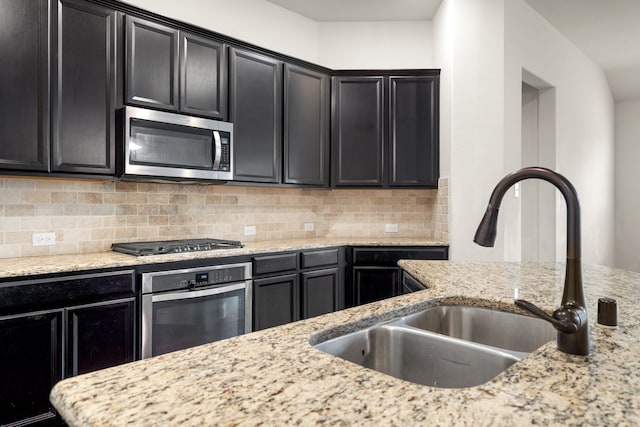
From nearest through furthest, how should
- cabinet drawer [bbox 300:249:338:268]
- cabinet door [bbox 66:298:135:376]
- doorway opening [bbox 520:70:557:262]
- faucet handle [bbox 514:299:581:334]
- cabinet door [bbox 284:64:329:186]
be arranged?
faucet handle [bbox 514:299:581:334] → cabinet door [bbox 66:298:135:376] → cabinet drawer [bbox 300:249:338:268] → cabinet door [bbox 284:64:329:186] → doorway opening [bbox 520:70:557:262]

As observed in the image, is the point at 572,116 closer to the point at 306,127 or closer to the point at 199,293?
the point at 306,127

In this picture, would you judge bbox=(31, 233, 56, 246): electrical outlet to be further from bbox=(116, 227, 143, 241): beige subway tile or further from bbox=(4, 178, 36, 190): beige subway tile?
bbox=(116, 227, 143, 241): beige subway tile

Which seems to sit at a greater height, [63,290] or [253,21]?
[253,21]

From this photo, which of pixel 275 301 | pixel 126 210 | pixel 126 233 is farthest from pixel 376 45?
pixel 126 233

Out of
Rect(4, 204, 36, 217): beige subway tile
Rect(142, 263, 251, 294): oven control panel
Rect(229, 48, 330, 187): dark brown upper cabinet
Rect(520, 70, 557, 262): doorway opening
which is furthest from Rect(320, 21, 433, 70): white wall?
Rect(4, 204, 36, 217): beige subway tile

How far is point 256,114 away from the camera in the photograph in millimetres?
3512

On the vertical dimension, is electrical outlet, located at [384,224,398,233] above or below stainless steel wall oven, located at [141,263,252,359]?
above

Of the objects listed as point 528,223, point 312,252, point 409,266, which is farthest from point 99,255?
point 528,223

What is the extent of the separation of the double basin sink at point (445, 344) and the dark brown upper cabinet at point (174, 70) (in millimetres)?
2320

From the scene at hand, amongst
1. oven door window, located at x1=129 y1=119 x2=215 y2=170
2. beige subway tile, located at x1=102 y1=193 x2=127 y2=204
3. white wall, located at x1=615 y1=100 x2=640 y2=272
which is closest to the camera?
oven door window, located at x1=129 y1=119 x2=215 y2=170

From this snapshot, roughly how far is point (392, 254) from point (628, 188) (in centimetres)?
530

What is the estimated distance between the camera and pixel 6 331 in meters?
2.02

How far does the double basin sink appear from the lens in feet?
3.70

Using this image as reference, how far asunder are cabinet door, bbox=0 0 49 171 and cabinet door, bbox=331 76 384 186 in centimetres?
240
